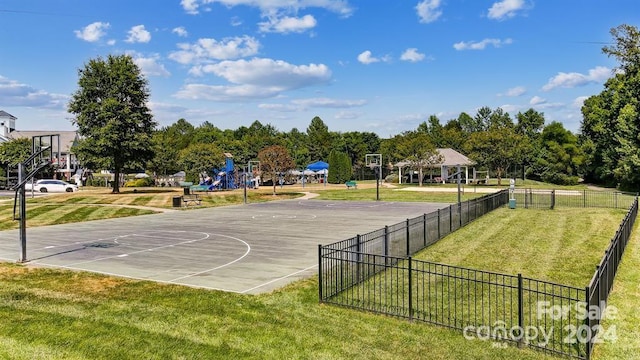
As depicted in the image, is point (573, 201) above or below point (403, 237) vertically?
below

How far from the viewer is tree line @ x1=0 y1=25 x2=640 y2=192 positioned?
45719mm

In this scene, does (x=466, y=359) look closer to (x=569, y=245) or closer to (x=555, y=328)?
(x=555, y=328)

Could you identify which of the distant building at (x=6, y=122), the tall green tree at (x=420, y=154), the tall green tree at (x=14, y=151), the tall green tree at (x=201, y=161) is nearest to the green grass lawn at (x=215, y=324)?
the tall green tree at (x=420, y=154)

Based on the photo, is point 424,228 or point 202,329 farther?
point 424,228

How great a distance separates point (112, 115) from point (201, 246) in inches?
1250

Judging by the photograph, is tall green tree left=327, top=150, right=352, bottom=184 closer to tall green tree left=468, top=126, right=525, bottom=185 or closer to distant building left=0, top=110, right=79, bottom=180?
tall green tree left=468, top=126, right=525, bottom=185

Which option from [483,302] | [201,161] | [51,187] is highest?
[201,161]

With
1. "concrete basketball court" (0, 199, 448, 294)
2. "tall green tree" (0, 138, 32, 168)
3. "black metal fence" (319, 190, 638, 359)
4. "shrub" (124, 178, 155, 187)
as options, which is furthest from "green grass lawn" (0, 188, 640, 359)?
"tall green tree" (0, 138, 32, 168)

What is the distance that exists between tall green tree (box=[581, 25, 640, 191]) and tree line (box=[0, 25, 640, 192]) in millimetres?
108

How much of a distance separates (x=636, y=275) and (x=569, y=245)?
16.6 feet

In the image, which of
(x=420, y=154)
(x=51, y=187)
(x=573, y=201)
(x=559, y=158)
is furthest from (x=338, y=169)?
(x=573, y=201)

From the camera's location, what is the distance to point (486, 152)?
2552 inches

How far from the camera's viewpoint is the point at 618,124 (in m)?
50.1

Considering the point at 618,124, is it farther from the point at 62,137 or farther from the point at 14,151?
the point at 62,137
